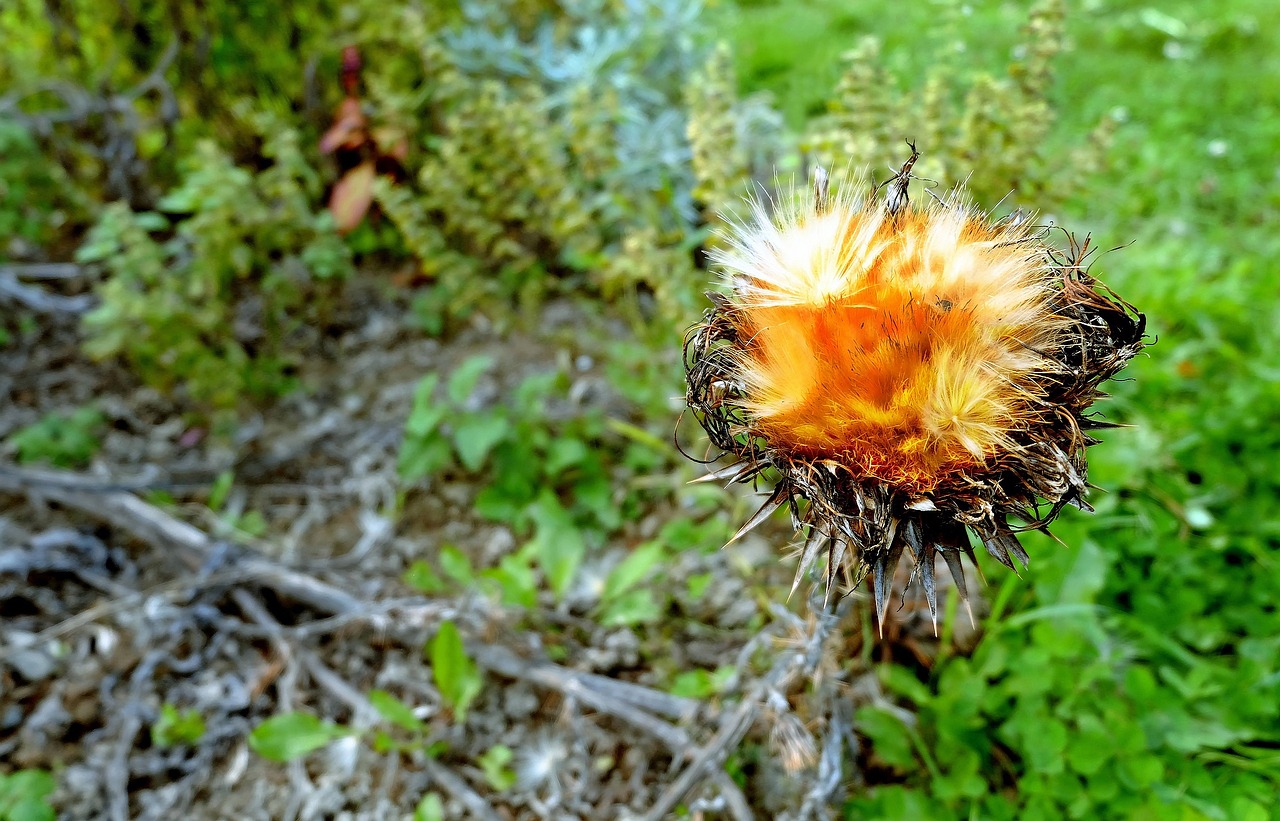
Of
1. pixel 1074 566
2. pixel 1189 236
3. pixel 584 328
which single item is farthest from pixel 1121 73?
pixel 1074 566

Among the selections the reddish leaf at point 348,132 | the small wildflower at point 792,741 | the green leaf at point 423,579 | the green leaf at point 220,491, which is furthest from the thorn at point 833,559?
the reddish leaf at point 348,132

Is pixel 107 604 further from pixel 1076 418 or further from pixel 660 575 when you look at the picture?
pixel 1076 418

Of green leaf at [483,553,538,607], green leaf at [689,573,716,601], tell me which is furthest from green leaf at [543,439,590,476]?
green leaf at [689,573,716,601]

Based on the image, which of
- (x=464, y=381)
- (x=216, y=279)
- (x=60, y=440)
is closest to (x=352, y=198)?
(x=216, y=279)

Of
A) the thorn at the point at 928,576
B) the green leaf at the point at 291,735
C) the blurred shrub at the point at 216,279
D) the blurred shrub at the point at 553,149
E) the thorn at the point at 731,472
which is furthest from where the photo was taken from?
the blurred shrub at the point at 216,279

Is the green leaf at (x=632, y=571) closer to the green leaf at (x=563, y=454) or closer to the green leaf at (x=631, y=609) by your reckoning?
the green leaf at (x=631, y=609)

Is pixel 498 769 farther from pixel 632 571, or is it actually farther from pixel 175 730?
pixel 175 730
